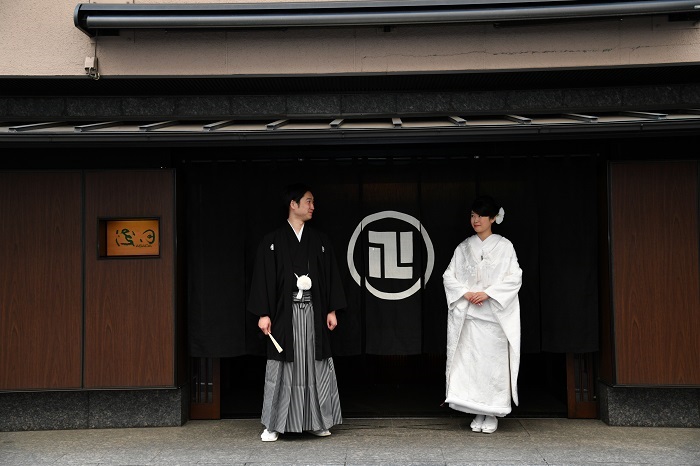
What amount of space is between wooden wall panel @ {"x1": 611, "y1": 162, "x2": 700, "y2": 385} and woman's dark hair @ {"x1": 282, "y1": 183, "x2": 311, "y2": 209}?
3.00 metres

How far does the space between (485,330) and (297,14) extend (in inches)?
141

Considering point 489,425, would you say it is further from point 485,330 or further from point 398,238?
point 398,238

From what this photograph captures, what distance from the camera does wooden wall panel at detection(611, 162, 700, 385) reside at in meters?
6.57

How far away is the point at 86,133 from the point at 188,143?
87 cm

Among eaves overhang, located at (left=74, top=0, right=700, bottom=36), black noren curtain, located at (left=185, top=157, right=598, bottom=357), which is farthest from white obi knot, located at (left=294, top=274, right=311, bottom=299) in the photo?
eaves overhang, located at (left=74, top=0, right=700, bottom=36)

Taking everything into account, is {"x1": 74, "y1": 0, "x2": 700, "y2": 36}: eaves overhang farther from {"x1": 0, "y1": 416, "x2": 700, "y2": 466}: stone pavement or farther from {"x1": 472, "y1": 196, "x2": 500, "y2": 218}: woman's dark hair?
{"x1": 0, "y1": 416, "x2": 700, "y2": 466}: stone pavement

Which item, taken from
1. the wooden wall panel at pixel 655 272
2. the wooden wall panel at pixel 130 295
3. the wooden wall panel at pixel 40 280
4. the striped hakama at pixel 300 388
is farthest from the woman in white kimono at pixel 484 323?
the wooden wall panel at pixel 40 280

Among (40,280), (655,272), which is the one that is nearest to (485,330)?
(655,272)

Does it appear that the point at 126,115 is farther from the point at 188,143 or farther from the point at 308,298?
the point at 308,298

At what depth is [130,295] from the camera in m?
6.77

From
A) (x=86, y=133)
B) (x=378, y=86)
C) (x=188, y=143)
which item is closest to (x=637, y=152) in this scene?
(x=378, y=86)

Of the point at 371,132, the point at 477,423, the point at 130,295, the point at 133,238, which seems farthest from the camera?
the point at 133,238

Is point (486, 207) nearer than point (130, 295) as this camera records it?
Yes

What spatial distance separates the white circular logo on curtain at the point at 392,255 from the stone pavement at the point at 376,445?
1420mm
